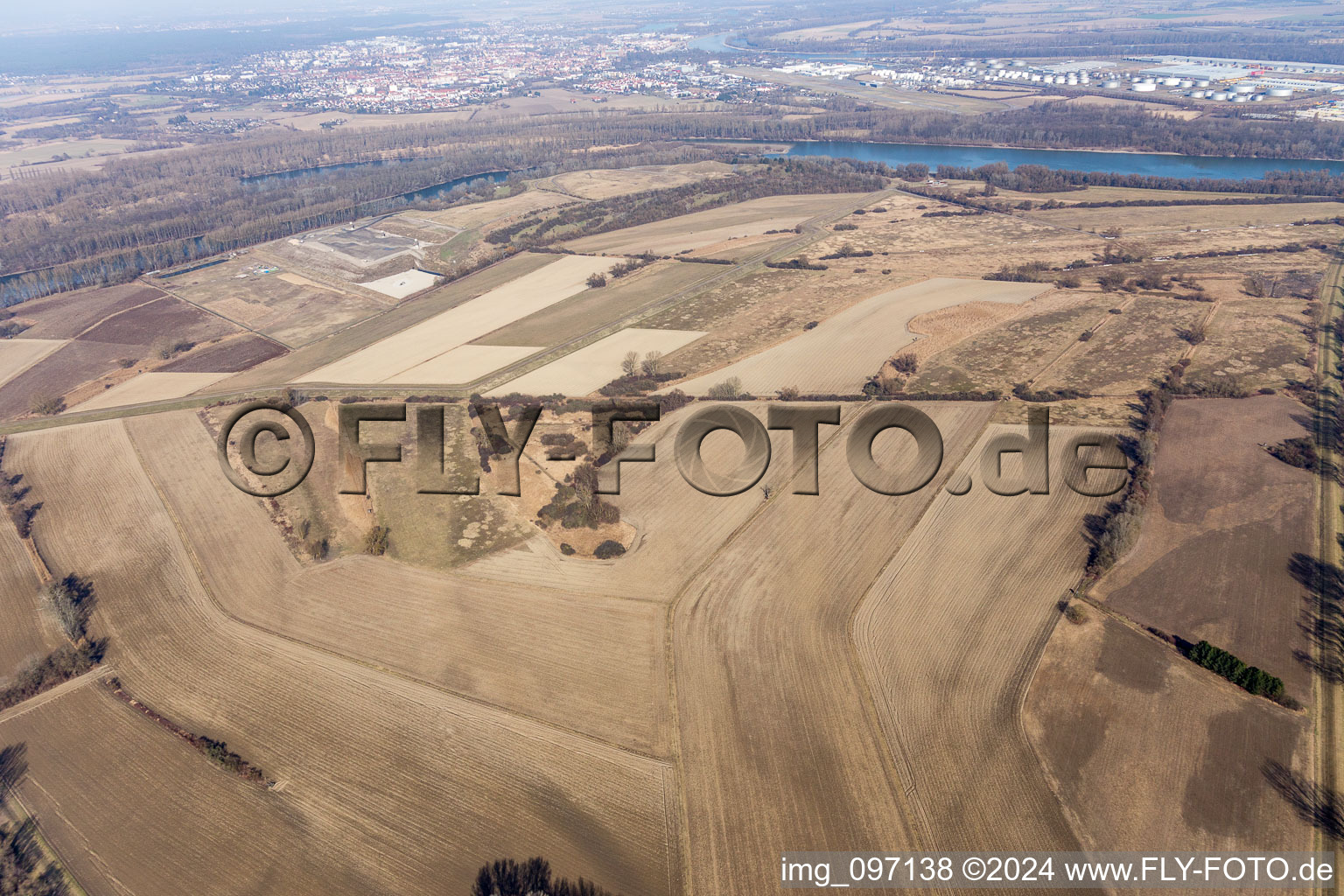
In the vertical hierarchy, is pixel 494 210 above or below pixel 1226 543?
above

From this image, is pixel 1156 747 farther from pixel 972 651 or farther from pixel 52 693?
pixel 52 693

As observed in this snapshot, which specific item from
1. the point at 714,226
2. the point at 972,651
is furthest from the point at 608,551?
the point at 714,226

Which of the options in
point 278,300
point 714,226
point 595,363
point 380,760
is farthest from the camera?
point 714,226

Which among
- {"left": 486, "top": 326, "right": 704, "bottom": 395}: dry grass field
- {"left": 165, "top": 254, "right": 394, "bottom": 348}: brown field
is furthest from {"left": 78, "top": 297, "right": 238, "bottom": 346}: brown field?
{"left": 486, "top": 326, "right": 704, "bottom": 395}: dry grass field

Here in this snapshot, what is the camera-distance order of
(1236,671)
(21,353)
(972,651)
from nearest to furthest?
(1236,671), (972,651), (21,353)

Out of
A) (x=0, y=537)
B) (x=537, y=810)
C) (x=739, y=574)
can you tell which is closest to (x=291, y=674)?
(x=537, y=810)

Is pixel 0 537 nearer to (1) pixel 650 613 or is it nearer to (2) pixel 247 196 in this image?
(1) pixel 650 613
